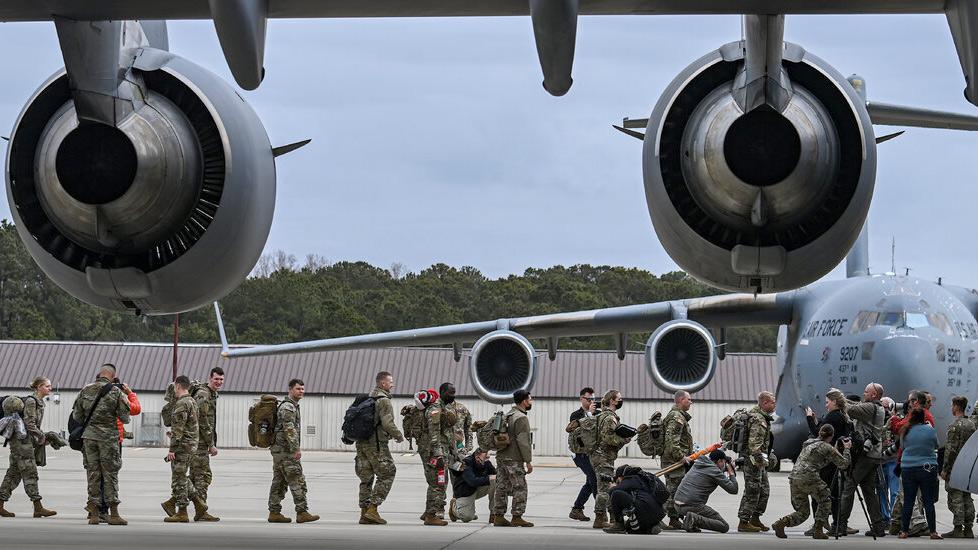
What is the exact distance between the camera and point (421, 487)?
65.2 feet

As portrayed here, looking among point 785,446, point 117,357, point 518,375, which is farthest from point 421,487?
point 117,357

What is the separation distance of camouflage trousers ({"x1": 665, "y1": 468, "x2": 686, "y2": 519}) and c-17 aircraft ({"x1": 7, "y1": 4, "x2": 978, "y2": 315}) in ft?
22.0

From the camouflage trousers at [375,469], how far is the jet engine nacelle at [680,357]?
604 cm

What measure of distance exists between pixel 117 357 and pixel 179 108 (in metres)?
37.2

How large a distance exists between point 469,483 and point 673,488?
6.88 feet

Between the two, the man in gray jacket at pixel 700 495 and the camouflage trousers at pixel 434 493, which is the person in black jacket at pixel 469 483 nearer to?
the camouflage trousers at pixel 434 493

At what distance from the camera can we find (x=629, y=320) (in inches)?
818

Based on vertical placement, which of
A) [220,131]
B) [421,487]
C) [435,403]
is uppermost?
[220,131]

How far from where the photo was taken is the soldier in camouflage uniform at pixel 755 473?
41.0ft

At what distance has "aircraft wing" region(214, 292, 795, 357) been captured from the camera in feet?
65.6

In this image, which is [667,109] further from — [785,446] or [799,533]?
[785,446]

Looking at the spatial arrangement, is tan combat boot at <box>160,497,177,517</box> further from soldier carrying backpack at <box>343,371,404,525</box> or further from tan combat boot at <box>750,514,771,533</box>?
tan combat boot at <box>750,514,771,533</box>

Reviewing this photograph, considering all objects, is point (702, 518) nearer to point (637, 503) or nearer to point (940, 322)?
point (637, 503)

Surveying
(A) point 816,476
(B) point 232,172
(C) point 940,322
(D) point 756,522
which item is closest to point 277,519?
(D) point 756,522
